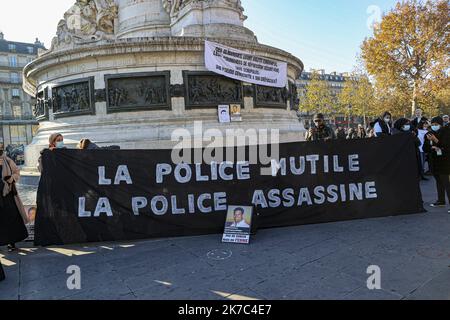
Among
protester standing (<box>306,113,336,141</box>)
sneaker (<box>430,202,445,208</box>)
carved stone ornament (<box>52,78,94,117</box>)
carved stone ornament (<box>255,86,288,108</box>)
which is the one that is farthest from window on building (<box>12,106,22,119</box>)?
sneaker (<box>430,202,445,208</box>)

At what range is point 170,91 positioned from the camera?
10984 millimetres

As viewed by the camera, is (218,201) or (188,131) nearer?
(218,201)

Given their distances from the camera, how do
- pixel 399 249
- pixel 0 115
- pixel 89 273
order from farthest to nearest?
1. pixel 0 115
2. pixel 399 249
3. pixel 89 273

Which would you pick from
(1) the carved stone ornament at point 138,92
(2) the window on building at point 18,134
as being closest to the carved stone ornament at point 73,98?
(1) the carved stone ornament at point 138,92

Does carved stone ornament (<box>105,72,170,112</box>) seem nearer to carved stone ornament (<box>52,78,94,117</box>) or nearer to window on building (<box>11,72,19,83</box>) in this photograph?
carved stone ornament (<box>52,78,94,117</box>)

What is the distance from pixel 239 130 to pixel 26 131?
78.6 m

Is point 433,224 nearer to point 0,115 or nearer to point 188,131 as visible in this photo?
point 188,131

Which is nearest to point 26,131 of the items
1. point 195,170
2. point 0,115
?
point 0,115

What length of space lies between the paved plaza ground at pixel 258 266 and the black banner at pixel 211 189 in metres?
0.32

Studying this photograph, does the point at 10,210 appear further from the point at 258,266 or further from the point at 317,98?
the point at 317,98

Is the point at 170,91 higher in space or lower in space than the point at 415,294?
higher

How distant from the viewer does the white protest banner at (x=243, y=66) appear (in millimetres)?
10969

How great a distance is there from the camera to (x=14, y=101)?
7719 centimetres

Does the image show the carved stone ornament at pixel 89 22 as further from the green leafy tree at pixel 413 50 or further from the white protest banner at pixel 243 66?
the green leafy tree at pixel 413 50
